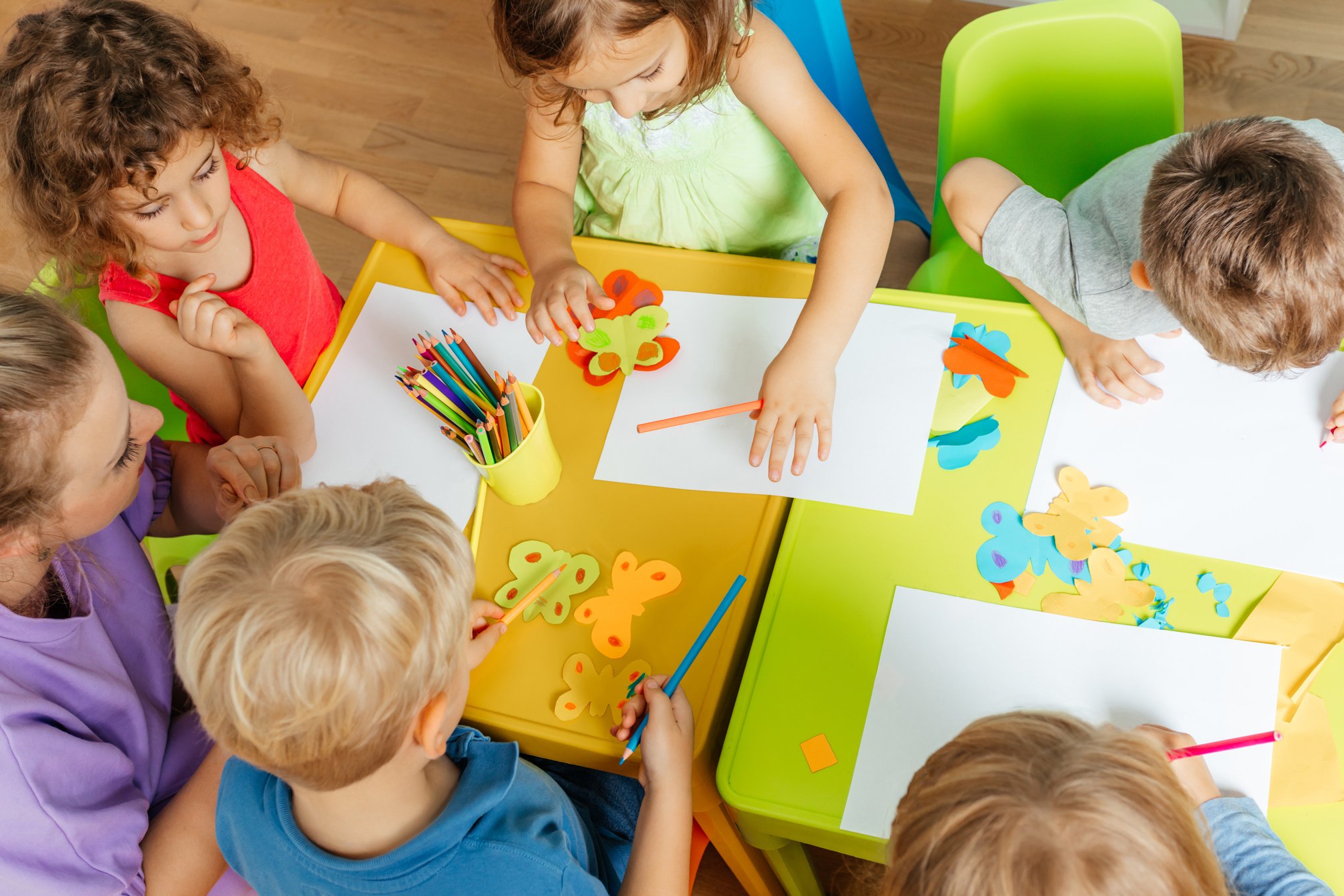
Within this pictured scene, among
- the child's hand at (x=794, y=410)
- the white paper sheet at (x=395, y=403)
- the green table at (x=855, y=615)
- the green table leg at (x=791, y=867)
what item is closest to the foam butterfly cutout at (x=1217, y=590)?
the green table at (x=855, y=615)

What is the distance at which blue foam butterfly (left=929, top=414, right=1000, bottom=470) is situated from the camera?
89 centimetres

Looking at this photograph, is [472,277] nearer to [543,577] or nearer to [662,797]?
[543,577]

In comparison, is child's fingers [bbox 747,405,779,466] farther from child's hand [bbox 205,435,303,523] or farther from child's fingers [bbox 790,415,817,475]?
child's hand [bbox 205,435,303,523]

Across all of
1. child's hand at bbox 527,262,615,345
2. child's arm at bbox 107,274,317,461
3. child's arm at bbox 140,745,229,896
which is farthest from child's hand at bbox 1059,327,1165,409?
child's arm at bbox 140,745,229,896

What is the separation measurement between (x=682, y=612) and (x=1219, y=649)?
0.44 meters

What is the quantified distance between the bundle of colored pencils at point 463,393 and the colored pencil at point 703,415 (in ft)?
0.39

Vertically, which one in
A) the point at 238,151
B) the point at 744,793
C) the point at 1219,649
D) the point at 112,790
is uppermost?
the point at 238,151

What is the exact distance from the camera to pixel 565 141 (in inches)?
45.9

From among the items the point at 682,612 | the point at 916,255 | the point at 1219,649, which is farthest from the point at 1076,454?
the point at 916,255

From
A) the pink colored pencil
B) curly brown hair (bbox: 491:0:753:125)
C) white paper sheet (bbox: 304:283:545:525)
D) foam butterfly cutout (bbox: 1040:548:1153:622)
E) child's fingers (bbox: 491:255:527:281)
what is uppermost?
curly brown hair (bbox: 491:0:753:125)

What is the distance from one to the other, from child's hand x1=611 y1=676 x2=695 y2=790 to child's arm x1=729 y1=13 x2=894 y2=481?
9.2 inches

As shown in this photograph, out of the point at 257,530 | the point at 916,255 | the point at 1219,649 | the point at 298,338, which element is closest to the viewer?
the point at 257,530

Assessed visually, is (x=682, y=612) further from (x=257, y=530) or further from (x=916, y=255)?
(x=916, y=255)

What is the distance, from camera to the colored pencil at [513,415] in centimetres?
85
